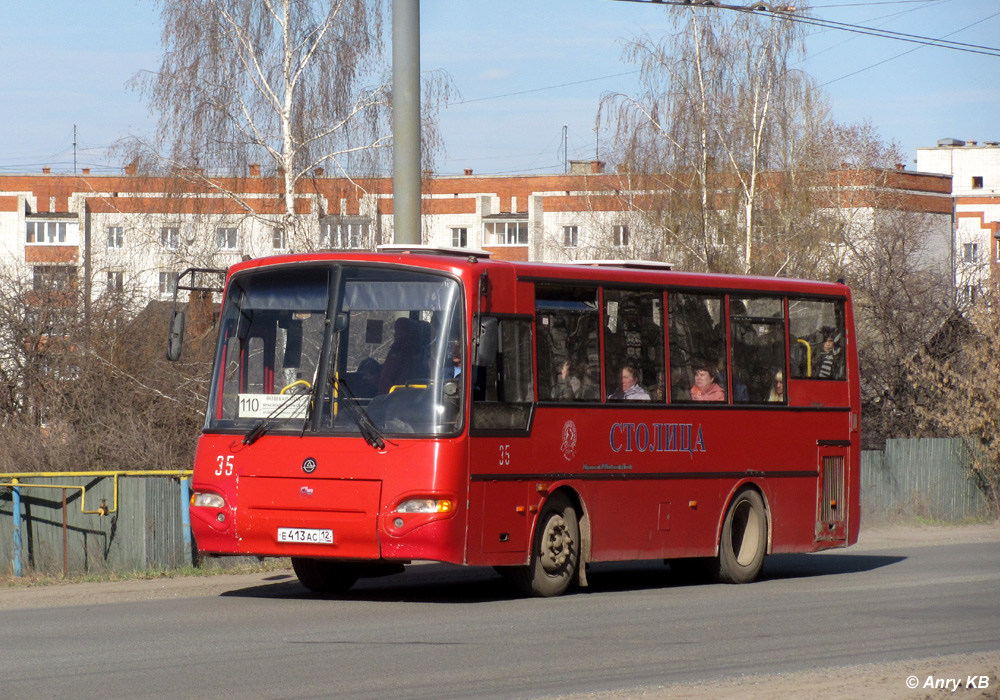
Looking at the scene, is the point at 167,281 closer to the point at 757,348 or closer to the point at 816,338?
the point at 816,338

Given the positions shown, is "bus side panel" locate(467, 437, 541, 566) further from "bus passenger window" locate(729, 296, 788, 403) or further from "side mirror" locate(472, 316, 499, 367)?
"bus passenger window" locate(729, 296, 788, 403)

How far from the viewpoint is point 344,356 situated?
12492mm

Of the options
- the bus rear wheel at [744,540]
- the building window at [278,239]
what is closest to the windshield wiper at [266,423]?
the bus rear wheel at [744,540]

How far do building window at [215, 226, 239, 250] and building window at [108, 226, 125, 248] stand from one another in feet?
6.28

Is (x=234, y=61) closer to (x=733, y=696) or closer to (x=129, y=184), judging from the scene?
(x=129, y=184)

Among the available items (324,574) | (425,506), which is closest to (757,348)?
(425,506)

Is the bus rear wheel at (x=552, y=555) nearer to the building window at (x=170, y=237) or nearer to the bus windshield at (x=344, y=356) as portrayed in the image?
the bus windshield at (x=344, y=356)

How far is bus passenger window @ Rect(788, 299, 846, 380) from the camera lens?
645 inches

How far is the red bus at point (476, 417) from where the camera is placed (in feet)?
40.0

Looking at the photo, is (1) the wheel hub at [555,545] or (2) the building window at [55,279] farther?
(2) the building window at [55,279]

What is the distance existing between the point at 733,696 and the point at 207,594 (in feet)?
22.8

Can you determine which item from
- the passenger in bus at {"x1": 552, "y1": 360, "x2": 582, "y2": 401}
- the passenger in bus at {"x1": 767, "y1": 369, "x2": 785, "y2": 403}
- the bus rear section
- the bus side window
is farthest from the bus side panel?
the passenger in bus at {"x1": 767, "y1": 369, "x2": 785, "y2": 403}

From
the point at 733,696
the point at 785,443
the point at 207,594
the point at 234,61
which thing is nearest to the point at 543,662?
the point at 733,696

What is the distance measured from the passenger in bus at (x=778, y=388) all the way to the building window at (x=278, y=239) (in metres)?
12.6
